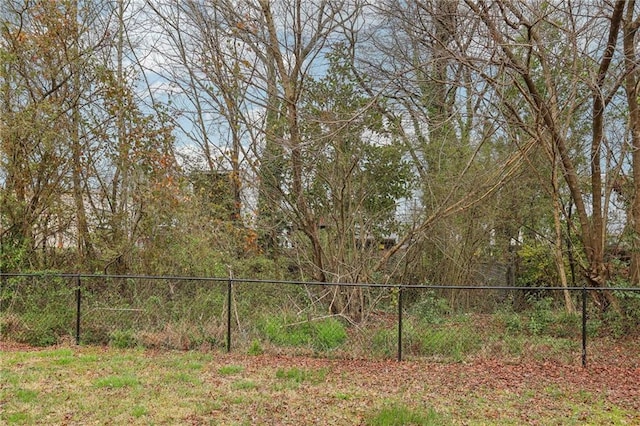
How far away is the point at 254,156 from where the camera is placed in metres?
9.30

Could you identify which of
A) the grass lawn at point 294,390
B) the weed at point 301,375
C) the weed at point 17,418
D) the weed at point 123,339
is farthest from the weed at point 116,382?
the weed at point 123,339

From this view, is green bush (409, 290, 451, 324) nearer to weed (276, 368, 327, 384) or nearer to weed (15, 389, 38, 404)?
weed (276, 368, 327, 384)

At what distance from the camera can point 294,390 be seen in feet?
15.7

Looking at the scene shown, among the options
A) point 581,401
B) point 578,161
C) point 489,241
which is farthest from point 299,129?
point 581,401

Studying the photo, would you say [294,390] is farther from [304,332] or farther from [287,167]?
[287,167]

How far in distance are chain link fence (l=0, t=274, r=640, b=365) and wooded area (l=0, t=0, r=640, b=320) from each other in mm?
513

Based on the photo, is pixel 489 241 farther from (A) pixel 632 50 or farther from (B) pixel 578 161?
(A) pixel 632 50

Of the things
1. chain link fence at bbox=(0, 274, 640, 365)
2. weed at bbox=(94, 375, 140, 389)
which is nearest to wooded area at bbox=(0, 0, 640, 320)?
chain link fence at bbox=(0, 274, 640, 365)

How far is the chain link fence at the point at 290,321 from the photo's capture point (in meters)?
6.55

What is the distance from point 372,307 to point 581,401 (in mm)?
3261

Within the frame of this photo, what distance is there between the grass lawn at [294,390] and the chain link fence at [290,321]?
42 cm

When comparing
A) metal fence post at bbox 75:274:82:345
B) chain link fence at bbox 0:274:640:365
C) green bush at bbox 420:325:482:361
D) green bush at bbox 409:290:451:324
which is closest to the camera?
green bush at bbox 420:325:482:361

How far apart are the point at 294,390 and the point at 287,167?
15.9 ft

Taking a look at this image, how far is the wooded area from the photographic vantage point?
8.23 m
